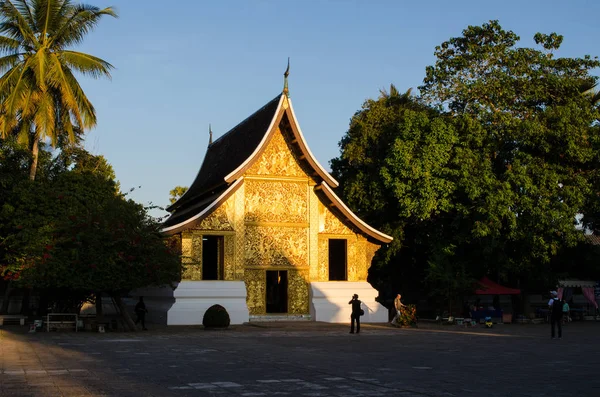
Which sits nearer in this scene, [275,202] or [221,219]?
[221,219]

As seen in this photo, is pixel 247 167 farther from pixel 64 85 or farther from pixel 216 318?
pixel 64 85

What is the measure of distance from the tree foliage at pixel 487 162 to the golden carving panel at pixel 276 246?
5221mm

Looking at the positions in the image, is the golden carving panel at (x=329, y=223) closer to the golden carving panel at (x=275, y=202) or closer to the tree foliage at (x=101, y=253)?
the golden carving panel at (x=275, y=202)

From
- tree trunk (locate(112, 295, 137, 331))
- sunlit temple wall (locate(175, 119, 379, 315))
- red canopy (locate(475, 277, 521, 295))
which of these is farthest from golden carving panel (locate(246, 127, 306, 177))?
red canopy (locate(475, 277, 521, 295))

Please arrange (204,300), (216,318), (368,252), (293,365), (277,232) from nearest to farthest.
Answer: (293,365) < (216,318) < (204,300) < (277,232) < (368,252)

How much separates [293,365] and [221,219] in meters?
15.2

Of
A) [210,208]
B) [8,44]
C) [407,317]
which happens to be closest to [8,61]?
[8,44]

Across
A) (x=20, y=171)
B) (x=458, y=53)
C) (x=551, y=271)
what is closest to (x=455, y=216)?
(x=551, y=271)

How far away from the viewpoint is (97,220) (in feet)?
71.1

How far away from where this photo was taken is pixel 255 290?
27.3m

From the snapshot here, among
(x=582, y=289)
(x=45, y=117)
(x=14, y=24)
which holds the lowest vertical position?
(x=582, y=289)

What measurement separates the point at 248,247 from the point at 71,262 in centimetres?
798

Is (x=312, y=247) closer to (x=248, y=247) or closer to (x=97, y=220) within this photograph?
(x=248, y=247)

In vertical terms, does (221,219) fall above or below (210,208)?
below
